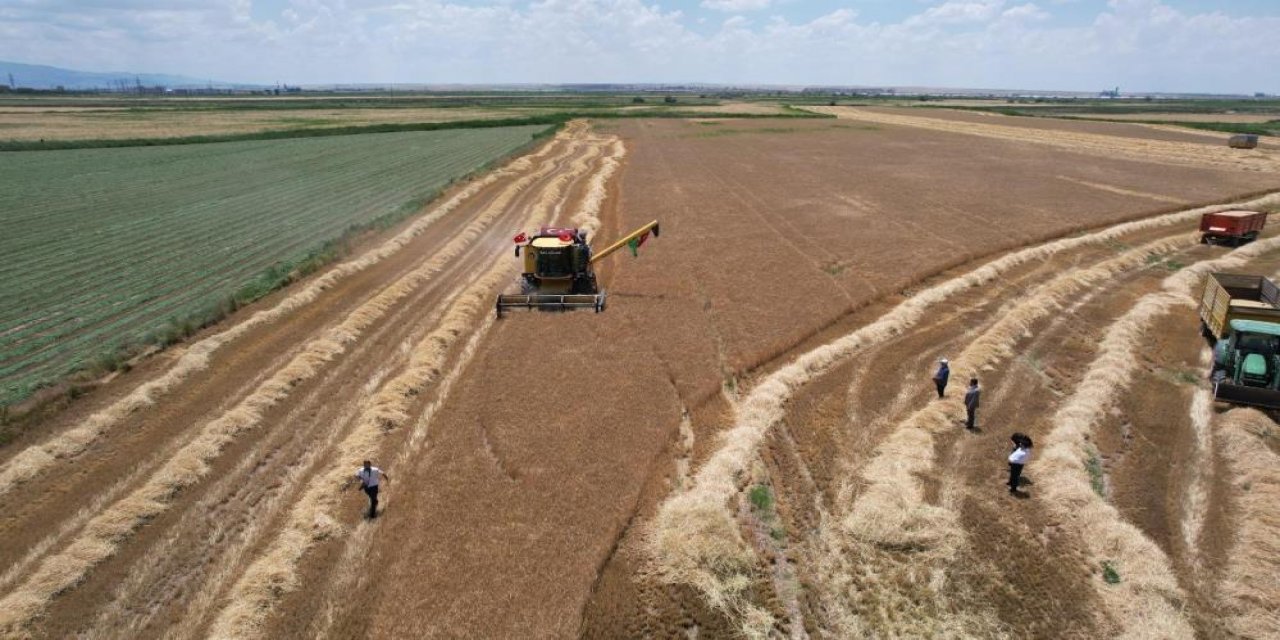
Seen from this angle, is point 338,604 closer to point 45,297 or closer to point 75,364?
point 75,364

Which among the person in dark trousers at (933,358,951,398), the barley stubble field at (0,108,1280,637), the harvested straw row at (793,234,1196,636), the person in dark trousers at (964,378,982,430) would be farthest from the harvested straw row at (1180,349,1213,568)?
the person in dark trousers at (933,358,951,398)

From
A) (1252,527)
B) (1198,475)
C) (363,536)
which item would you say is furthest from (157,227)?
(1252,527)

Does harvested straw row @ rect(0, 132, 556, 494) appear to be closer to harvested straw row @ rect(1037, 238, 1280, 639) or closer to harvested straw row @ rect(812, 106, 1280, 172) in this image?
harvested straw row @ rect(1037, 238, 1280, 639)

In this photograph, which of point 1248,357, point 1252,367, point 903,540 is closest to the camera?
point 903,540

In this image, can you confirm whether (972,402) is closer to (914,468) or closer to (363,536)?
(914,468)

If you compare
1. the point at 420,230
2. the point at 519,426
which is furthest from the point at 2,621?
the point at 420,230

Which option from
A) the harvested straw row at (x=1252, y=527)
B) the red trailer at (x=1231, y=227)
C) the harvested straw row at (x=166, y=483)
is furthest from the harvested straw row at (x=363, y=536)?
the red trailer at (x=1231, y=227)
